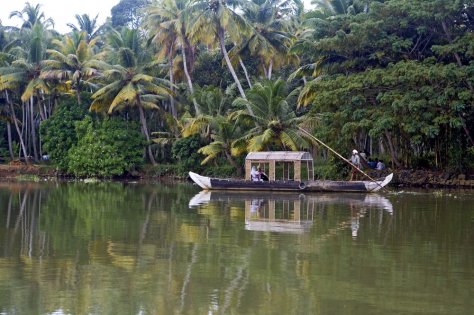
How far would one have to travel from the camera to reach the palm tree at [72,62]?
3366 cm

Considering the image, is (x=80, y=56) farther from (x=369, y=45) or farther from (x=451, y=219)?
(x=451, y=219)

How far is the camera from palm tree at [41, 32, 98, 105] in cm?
3366

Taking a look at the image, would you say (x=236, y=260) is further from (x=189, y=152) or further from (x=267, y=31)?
(x=267, y=31)

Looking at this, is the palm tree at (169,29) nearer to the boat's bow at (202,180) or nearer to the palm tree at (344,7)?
the palm tree at (344,7)

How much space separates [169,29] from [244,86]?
5129 millimetres

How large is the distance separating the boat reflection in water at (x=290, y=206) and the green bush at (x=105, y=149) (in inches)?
406

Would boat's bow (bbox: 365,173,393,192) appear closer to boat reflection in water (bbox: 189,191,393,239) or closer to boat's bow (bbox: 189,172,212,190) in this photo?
boat reflection in water (bbox: 189,191,393,239)

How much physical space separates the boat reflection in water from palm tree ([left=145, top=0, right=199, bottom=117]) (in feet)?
37.1

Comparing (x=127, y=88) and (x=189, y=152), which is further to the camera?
(x=189, y=152)

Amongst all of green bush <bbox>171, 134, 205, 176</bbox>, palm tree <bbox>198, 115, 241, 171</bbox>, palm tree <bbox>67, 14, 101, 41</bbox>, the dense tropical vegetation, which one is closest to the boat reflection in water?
the dense tropical vegetation

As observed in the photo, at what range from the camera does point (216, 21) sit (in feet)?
100

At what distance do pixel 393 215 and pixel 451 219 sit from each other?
1.36 meters

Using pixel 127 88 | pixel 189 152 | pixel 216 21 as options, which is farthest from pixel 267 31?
pixel 127 88

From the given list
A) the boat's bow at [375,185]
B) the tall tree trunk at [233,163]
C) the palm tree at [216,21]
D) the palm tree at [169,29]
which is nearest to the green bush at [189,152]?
the palm tree at [169,29]
